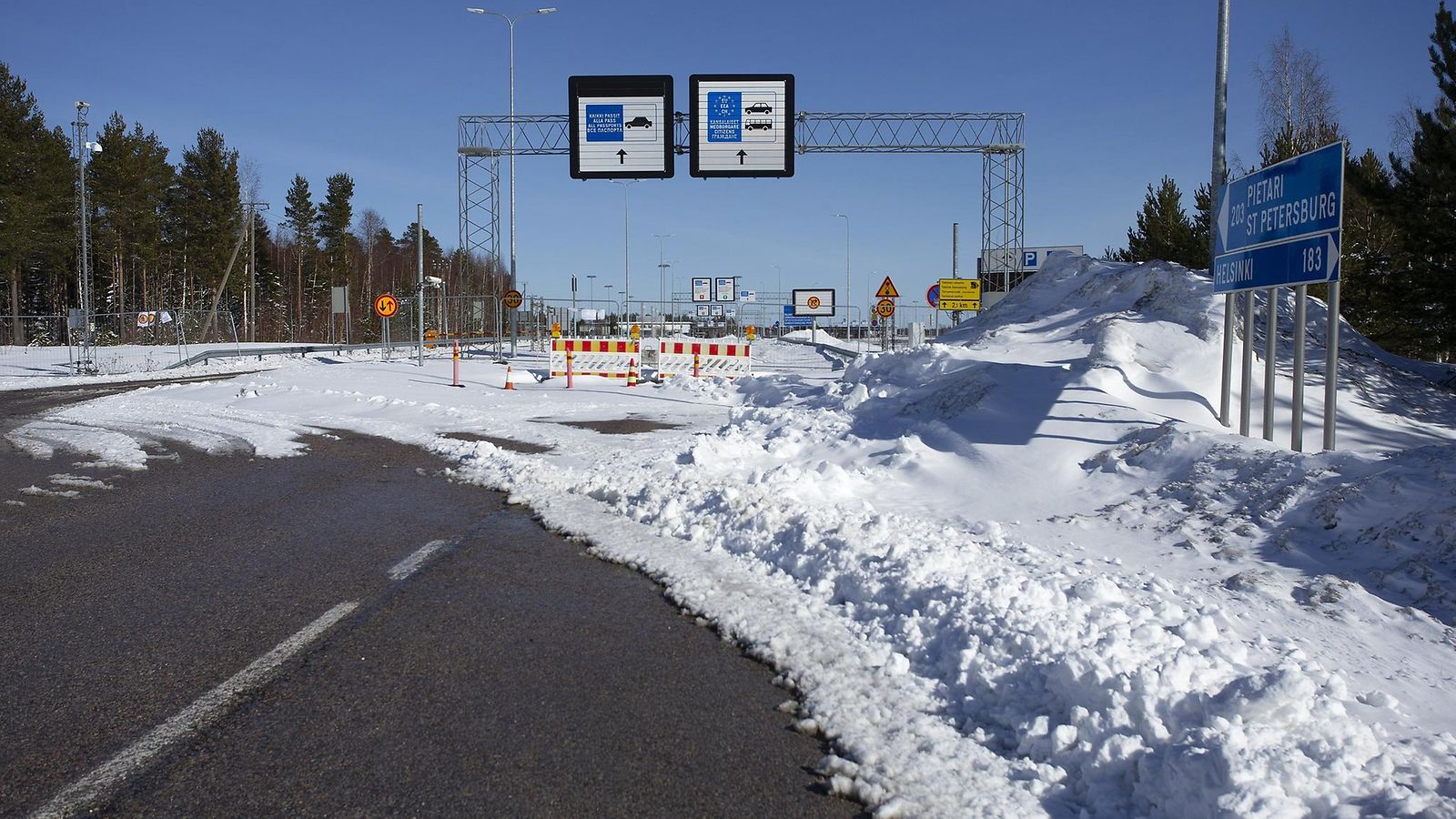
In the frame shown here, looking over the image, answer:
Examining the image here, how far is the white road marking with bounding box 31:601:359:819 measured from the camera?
3135 mm

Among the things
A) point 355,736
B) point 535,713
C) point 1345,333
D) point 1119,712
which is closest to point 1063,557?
point 1119,712

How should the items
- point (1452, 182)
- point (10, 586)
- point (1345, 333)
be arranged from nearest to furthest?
point (10, 586)
point (1345, 333)
point (1452, 182)

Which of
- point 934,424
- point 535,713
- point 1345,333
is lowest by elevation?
point 535,713

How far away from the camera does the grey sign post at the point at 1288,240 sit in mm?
8000

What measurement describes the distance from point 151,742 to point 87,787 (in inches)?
14.3

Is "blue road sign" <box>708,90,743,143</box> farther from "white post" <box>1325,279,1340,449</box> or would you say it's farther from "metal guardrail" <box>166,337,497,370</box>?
"white post" <box>1325,279,1340,449</box>

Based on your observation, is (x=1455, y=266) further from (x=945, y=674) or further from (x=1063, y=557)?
(x=945, y=674)

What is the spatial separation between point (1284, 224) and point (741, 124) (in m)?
19.1

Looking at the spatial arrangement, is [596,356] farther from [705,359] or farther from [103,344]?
[103,344]

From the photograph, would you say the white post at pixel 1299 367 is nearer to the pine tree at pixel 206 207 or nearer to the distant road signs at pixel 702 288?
the pine tree at pixel 206 207

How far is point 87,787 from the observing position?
3229 mm

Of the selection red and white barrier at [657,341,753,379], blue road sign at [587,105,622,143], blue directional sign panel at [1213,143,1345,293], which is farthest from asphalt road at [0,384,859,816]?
blue road sign at [587,105,622,143]

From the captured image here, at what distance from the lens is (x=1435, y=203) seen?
17516mm

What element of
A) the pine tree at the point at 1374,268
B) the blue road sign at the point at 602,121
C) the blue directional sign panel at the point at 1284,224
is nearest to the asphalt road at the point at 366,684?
the blue directional sign panel at the point at 1284,224
